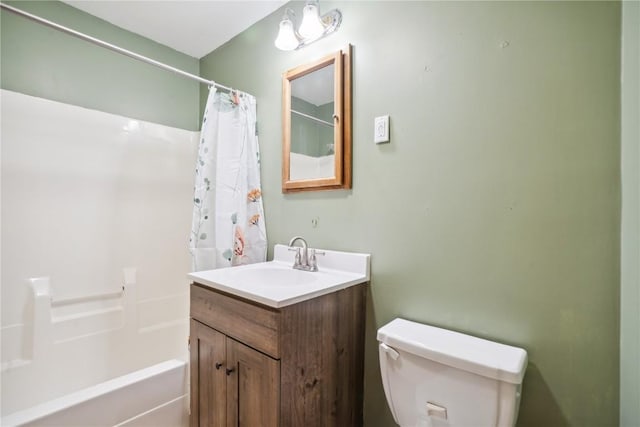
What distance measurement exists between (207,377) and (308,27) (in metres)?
1.60

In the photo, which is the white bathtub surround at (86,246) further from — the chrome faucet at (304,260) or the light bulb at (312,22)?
the light bulb at (312,22)

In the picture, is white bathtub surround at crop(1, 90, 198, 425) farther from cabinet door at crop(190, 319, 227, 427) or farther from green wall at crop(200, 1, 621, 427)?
green wall at crop(200, 1, 621, 427)

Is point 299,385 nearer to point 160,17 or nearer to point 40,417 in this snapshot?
point 40,417

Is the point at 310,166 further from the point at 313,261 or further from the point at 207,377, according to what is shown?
the point at 207,377

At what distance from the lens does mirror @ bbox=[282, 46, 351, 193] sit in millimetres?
1326

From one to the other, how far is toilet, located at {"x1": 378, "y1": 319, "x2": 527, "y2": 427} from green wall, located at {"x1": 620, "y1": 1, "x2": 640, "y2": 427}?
220 mm

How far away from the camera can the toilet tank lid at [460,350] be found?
77 cm

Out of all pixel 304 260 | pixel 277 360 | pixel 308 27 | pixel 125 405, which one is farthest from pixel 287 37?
pixel 125 405

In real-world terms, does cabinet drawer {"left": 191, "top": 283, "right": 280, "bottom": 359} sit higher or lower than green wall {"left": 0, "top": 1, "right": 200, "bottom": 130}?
lower

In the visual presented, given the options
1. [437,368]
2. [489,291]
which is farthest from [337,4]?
[437,368]

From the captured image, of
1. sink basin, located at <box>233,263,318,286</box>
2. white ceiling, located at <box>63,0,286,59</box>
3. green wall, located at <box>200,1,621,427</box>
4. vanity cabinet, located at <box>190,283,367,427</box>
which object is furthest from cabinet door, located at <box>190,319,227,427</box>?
white ceiling, located at <box>63,0,286,59</box>

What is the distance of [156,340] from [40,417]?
89 centimetres

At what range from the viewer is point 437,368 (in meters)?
0.87

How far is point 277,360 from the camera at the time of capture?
91cm
